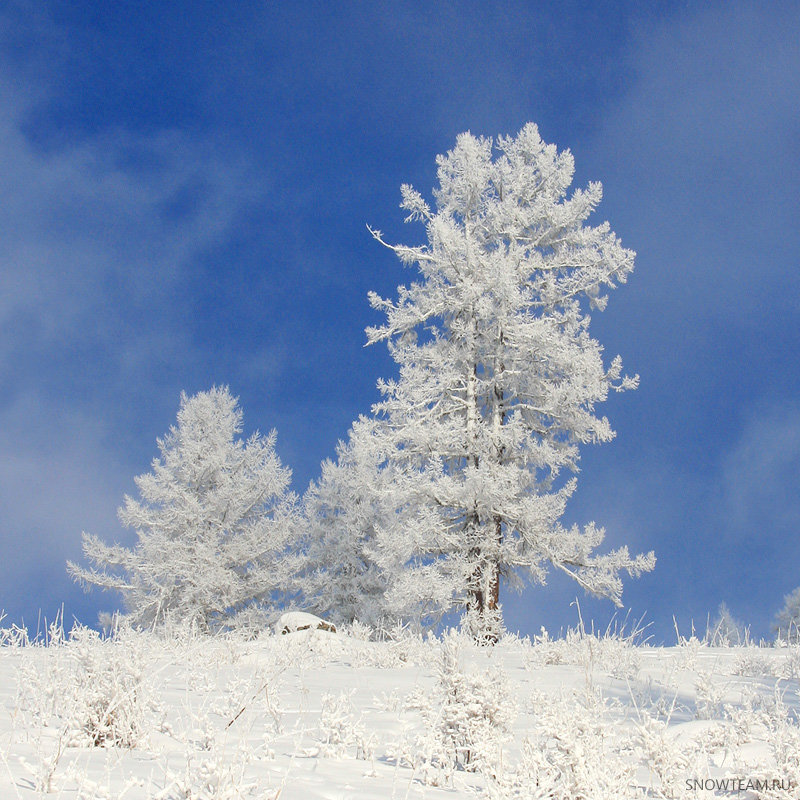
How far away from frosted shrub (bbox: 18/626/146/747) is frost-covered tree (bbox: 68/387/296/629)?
16.6m

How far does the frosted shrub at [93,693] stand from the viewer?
360 cm

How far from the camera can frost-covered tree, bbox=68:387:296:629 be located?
70.6 feet

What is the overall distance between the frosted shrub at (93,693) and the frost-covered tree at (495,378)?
31.3 ft


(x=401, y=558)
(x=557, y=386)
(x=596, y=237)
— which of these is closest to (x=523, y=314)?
(x=557, y=386)

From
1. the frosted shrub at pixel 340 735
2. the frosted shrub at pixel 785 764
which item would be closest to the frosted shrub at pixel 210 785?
the frosted shrub at pixel 340 735

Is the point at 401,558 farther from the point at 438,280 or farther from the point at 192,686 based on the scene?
the point at 192,686

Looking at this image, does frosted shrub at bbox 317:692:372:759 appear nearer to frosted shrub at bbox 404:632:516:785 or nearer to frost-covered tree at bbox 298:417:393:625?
frosted shrub at bbox 404:632:516:785

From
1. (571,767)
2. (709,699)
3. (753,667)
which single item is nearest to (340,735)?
(571,767)

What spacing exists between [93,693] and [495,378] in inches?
486

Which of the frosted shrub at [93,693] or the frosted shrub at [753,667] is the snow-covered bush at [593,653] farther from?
the frosted shrub at [93,693]

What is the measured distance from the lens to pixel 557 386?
15531mm

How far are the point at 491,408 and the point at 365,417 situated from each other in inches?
107

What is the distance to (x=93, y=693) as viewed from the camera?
147 inches

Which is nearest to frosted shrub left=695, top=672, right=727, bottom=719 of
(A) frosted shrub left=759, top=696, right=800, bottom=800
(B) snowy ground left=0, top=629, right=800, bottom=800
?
(B) snowy ground left=0, top=629, right=800, bottom=800
